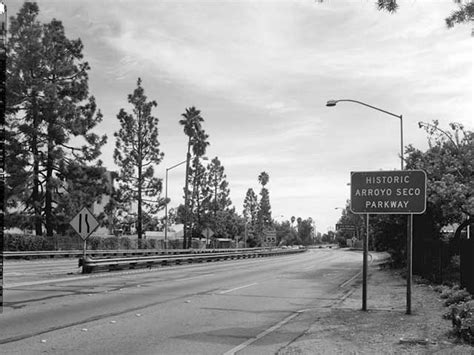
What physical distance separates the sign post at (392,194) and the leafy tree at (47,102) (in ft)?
107

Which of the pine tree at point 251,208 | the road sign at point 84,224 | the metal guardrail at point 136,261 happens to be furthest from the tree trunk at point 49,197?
the pine tree at point 251,208

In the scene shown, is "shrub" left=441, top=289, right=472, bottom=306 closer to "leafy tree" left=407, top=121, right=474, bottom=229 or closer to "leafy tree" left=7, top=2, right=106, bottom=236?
"leafy tree" left=407, top=121, right=474, bottom=229

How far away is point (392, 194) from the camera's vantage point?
11.7 m

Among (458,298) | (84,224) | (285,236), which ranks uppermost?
(84,224)

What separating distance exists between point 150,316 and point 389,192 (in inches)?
235

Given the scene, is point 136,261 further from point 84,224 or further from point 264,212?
point 264,212

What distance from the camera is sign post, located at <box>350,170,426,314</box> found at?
452 inches

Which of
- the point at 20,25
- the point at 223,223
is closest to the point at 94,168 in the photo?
the point at 20,25

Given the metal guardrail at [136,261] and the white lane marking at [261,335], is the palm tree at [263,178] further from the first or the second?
the white lane marking at [261,335]

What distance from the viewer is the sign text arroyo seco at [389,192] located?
11.5 metres

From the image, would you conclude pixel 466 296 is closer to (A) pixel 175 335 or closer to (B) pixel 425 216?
(A) pixel 175 335

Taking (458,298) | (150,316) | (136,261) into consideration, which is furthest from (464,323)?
(136,261)

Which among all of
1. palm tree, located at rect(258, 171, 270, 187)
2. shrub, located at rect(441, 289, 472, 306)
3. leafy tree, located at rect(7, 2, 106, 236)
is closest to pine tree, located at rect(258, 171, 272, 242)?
palm tree, located at rect(258, 171, 270, 187)

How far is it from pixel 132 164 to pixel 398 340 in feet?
153
